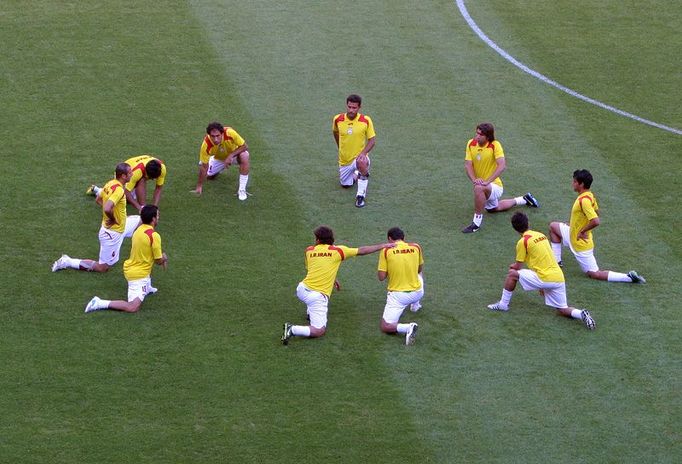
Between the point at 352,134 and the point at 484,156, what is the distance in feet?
7.81

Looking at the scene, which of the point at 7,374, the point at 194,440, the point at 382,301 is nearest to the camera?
the point at 194,440

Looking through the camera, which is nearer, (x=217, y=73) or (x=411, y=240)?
(x=411, y=240)

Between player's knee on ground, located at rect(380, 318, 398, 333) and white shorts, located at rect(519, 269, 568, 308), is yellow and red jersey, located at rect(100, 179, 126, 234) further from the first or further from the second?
white shorts, located at rect(519, 269, 568, 308)

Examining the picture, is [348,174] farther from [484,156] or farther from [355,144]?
[484,156]

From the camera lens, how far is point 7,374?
1507 centimetres

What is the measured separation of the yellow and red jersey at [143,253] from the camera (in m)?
16.3

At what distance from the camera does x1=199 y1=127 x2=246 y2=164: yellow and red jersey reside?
19.7 metres

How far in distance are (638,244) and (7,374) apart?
10.2 m

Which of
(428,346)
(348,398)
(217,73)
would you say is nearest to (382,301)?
(428,346)

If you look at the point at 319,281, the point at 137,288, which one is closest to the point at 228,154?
the point at 137,288

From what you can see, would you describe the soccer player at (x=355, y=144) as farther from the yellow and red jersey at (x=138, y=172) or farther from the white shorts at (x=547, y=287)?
the white shorts at (x=547, y=287)

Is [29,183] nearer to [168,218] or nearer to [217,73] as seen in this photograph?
[168,218]

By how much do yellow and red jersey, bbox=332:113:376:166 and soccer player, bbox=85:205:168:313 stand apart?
15.5 feet

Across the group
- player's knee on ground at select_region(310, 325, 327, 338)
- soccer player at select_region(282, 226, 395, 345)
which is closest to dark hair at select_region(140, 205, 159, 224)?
soccer player at select_region(282, 226, 395, 345)
